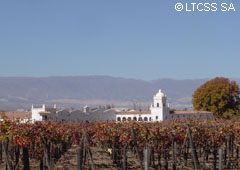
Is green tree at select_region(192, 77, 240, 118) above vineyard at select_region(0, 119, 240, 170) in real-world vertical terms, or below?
above

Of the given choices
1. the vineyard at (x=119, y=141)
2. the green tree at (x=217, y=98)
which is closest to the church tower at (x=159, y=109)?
the green tree at (x=217, y=98)

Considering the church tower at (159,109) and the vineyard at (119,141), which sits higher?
the church tower at (159,109)

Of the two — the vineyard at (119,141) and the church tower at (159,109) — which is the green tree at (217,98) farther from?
the vineyard at (119,141)

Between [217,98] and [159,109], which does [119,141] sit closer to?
[217,98]

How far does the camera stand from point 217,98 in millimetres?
85812

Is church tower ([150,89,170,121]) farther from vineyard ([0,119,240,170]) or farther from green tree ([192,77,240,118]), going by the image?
vineyard ([0,119,240,170])

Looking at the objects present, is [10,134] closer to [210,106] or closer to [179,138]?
[179,138]

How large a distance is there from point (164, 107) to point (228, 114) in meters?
16.6

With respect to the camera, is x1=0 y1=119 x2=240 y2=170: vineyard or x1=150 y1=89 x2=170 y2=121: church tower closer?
x1=0 y1=119 x2=240 y2=170: vineyard

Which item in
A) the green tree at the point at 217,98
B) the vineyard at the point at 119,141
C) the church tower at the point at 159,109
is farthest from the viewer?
the church tower at the point at 159,109

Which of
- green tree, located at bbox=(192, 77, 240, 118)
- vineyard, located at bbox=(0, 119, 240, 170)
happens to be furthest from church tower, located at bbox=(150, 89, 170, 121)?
vineyard, located at bbox=(0, 119, 240, 170)

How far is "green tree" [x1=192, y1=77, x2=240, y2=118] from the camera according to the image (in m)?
84.9

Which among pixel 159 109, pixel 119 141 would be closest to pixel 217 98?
pixel 159 109

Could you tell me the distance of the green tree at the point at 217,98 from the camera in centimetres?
8494
